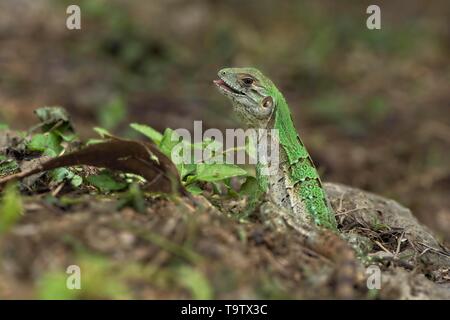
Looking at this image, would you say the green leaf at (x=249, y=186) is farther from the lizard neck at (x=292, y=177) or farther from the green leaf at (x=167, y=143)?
the green leaf at (x=167, y=143)

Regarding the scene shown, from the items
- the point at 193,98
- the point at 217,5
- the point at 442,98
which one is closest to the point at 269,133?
the point at 193,98

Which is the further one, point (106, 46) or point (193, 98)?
point (106, 46)

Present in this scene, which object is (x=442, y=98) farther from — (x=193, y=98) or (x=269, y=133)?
(x=269, y=133)

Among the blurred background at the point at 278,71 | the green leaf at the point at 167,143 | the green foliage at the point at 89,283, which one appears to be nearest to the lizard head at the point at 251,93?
the green leaf at the point at 167,143

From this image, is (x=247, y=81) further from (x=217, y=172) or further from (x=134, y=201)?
(x=134, y=201)

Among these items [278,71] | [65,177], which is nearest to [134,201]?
[65,177]

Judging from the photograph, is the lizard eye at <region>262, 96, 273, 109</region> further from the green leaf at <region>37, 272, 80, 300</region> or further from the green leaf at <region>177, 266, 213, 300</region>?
the green leaf at <region>37, 272, 80, 300</region>
